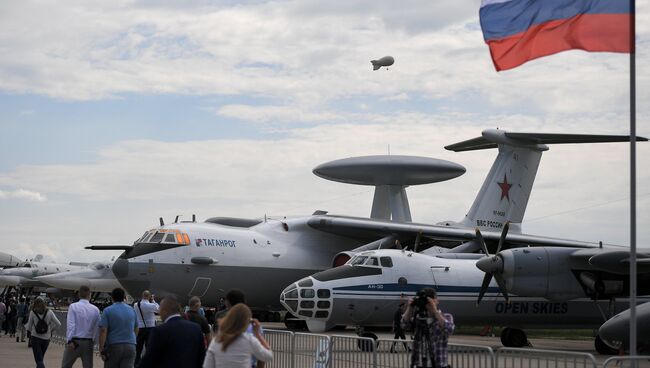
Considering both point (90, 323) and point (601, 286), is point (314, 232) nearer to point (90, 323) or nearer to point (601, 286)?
point (601, 286)

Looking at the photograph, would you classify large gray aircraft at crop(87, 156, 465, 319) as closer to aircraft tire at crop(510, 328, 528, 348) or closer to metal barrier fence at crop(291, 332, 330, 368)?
aircraft tire at crop(510, 328, 528, 348)

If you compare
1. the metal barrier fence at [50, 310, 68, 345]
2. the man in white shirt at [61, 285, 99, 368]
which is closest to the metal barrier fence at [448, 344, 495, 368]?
the man in white shirt at [61, 285, 99, 368]

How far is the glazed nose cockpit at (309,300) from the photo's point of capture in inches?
837


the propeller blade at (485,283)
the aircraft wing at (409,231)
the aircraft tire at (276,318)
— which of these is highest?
the aircraft wing at (409,231)

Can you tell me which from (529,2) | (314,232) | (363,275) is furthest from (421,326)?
(314,232)

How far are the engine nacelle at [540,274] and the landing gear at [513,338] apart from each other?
2814 mm

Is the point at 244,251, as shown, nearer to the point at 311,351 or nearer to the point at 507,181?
the point at 507,181

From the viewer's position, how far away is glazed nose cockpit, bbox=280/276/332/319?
69.7ft

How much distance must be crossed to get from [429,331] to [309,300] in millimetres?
11355

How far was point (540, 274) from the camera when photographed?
68.3ft

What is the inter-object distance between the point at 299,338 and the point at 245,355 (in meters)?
6.02

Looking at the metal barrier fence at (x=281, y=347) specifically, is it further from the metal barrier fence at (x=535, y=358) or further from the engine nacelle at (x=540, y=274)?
the engine nacelle at (x=540, y=274)

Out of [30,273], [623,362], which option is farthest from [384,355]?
[30,273]

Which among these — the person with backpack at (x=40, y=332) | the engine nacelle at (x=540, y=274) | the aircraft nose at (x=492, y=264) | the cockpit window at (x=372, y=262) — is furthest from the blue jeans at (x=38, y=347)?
the engine nacelle at (x=540, y=274)
